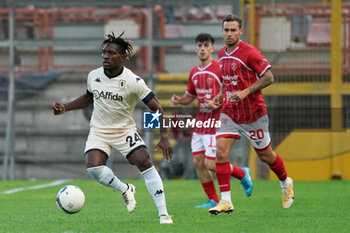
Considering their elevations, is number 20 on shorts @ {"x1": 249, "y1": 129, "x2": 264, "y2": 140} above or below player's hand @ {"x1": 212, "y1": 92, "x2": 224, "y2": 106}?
below

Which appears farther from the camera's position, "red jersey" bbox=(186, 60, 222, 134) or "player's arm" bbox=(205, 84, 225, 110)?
"red jersey" bbox=(186, 60, 222, 134)

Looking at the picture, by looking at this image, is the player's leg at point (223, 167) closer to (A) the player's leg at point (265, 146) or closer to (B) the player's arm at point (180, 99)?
(A) the player's leg at point (265, 146)

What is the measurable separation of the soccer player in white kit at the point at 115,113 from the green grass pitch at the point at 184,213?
52 centimetres

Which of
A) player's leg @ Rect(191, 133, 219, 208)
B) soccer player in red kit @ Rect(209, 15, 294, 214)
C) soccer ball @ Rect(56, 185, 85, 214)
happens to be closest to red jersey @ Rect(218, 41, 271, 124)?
soccer player in red kit @ Rect(209, 15, 294, 214)

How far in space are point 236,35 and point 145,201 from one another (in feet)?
9.87

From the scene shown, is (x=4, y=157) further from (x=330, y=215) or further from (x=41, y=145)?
(x=330, y=215)

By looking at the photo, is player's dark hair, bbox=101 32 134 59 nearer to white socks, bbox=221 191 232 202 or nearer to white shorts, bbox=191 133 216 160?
white socks, bbox=221 191 232 202

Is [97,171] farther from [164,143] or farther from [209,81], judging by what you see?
[209,81]

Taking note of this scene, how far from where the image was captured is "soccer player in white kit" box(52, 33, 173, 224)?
25.3 ft

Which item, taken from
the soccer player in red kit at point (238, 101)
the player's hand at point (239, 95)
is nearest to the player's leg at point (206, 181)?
the soccer player in red kit at point (238, 101)

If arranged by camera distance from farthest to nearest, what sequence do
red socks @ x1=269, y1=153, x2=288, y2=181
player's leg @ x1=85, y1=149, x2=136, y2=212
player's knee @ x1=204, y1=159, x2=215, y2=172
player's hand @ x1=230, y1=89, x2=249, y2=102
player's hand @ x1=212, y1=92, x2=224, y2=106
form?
1. player's knee @ x1=204, y1=159, x2=215, y2=172
2. player's hand @ x1=212, y1=92, x2=224, y2=106
3. red socks @ x1=269, y1=153, x2=288, y2=181
4. player's hand @ x1=230, y1=89, x2=249, y2=102
5. player's leg @ x1=85, y1=149, x2=136, y2=212

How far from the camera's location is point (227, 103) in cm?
912

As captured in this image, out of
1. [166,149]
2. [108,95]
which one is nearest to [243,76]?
[108,95]

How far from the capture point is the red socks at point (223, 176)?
346 inches
